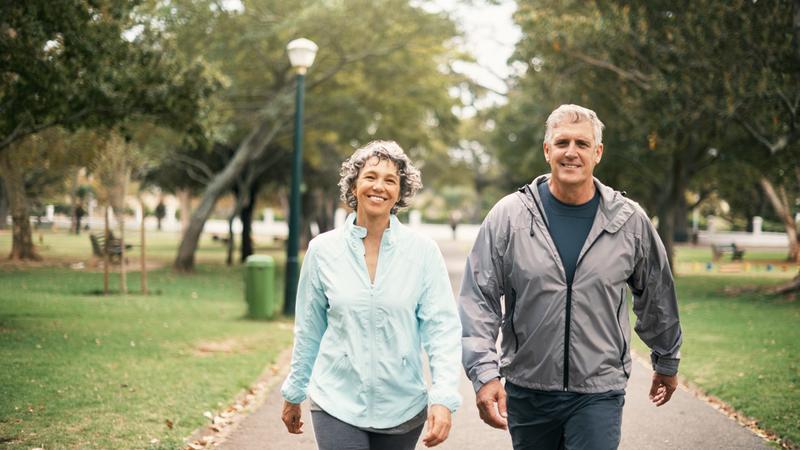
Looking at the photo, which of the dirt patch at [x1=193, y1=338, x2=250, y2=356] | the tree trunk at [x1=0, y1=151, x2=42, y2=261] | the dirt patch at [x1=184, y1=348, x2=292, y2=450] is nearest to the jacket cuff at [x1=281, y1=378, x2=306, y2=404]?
the dirt patch at [x1=184, y1=348, x2=292, y2=450]

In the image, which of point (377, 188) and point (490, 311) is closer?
point (377, 188)

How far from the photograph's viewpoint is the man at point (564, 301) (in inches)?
126

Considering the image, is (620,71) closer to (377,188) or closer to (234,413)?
(234,413)

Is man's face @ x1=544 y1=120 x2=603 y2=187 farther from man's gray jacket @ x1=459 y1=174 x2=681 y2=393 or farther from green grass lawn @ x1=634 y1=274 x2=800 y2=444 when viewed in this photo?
green grass lawn @ x1=634 y1=274 x2=800 y2=444

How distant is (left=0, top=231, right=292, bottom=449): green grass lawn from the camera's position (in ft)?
20.0

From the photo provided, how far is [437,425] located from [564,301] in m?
0.68

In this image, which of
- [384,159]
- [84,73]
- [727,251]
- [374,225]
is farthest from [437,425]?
[727,251]

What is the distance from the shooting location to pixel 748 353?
10250 millimetres

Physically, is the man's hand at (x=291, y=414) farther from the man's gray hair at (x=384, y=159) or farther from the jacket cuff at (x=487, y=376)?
the man's gray hair at (x=384, y=159)

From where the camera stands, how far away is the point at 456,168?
5103 centimetres

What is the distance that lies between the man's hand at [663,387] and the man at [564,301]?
0.04m

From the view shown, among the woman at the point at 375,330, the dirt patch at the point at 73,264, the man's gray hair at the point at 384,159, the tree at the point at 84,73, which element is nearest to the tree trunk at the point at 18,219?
the dirt patch at the point at 73,264

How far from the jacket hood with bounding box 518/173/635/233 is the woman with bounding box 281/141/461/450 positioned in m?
0.46

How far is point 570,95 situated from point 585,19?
420 cm
